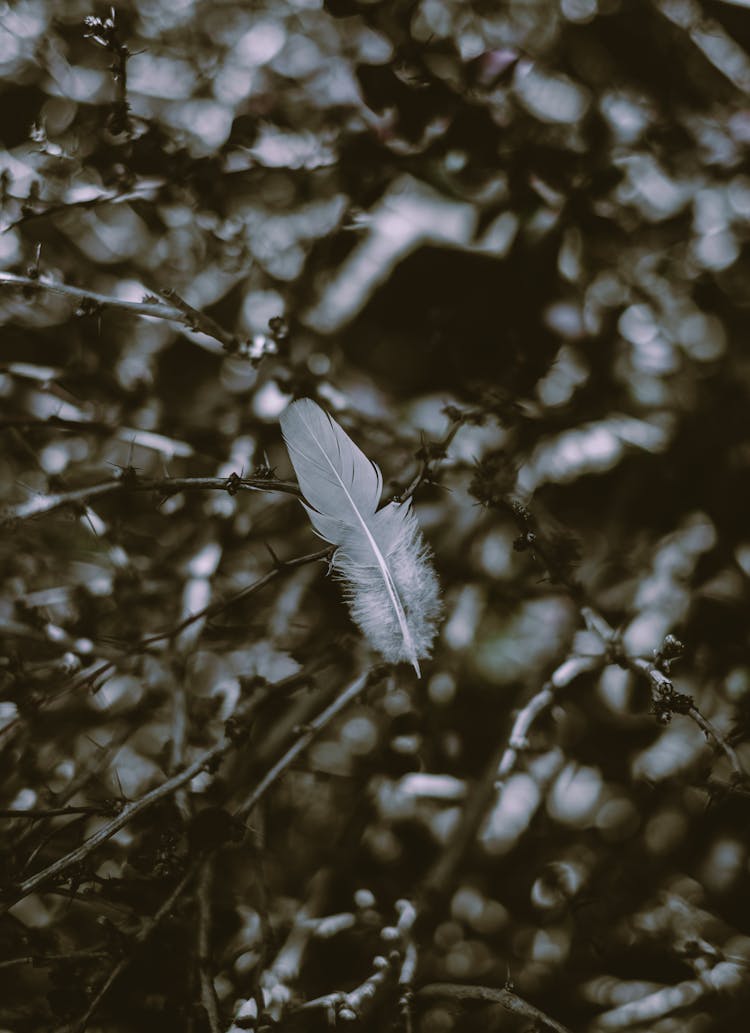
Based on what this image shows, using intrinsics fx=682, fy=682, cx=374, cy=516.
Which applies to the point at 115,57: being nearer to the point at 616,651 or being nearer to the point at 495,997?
the point at 616,651

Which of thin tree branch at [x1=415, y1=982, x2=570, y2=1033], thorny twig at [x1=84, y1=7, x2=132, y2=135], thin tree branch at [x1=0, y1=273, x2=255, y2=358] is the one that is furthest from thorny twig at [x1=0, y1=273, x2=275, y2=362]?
thin tree branch at [x1=415, y1=982, x2=570, y2=1033]

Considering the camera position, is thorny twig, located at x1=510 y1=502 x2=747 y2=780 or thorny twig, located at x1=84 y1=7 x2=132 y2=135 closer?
thorny twig, located at x1=510 y1=502 x2=747 y2=780

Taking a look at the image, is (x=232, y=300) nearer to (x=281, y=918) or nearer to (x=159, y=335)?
(x=159, y=335)

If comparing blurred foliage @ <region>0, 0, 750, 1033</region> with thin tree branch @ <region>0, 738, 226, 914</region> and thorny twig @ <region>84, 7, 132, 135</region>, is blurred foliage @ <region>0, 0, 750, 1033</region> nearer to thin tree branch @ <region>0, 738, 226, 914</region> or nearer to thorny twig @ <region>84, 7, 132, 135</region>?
thorny twig @ <region>84, 7, 132, 135</region>

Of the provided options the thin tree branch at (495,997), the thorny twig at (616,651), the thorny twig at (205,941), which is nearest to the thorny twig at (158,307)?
the thorny twig at (616,651)

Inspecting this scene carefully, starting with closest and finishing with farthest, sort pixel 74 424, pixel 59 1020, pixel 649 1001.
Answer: pixel 59 1020
pixel 649 1001
pixel 74 424

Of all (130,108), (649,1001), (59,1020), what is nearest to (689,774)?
(649,1001)

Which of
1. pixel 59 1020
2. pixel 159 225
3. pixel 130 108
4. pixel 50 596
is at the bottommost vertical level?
pixel 59 1020

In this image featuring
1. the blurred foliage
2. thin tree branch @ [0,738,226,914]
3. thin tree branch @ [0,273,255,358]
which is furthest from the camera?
the blurred foliage
